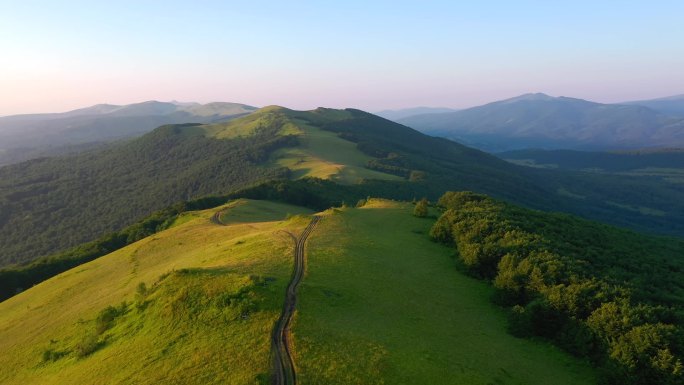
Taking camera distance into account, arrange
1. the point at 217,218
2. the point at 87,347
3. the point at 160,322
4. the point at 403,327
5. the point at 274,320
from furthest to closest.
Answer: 1. the point at 217,218
2. the point at 87,347
3. the point at 160,322
4. the point at 403,327
5. the point at 274,320

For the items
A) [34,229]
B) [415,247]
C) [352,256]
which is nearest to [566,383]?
[352,256]

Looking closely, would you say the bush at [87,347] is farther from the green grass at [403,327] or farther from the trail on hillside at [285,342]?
the green grass at [403,327]

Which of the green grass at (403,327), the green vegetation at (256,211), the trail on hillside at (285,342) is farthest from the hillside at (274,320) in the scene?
the green vegetation at (256,211)

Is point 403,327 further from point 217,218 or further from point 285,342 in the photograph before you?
point 217,218

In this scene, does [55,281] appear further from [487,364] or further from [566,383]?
[566,383]

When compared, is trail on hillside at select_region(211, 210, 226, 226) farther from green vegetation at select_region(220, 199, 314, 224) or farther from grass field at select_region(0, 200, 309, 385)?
grass field at select_region(0, 200, 309, 385)

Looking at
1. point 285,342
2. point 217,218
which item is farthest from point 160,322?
point 217,218
